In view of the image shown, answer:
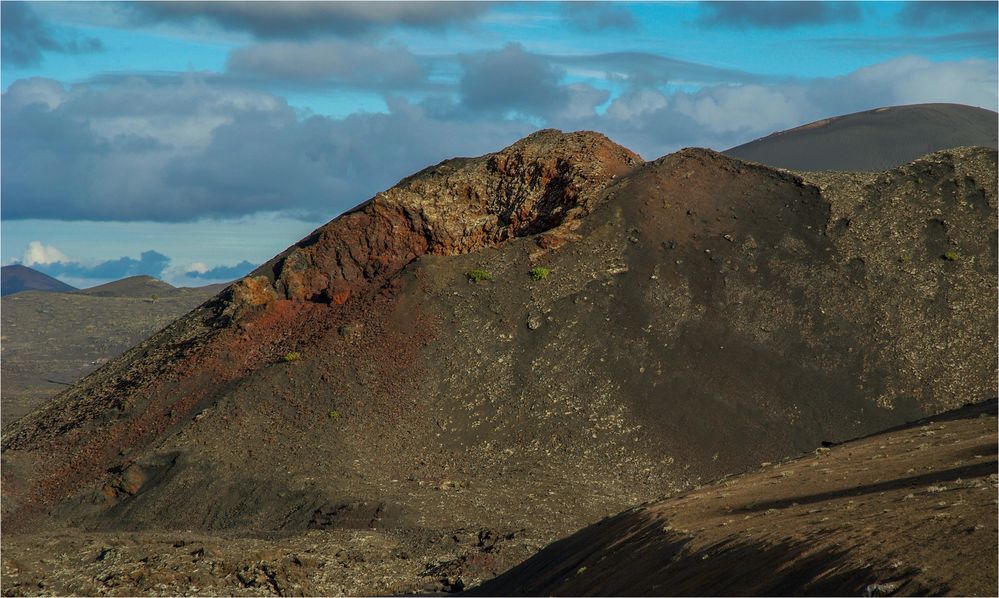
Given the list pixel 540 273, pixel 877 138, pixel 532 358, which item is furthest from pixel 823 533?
pixel 877 138

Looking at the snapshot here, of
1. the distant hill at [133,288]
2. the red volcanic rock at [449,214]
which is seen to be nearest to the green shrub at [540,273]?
the red volcanic rock at [449,214]

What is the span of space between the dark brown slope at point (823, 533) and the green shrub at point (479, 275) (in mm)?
19183

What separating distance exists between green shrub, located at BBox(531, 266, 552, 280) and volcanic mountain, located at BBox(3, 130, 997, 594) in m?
0.19

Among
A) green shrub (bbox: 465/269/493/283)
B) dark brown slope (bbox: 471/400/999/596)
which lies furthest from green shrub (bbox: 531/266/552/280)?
dark brown slope (bbox: 471/400/999/596)

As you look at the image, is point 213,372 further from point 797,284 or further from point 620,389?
point 797,284

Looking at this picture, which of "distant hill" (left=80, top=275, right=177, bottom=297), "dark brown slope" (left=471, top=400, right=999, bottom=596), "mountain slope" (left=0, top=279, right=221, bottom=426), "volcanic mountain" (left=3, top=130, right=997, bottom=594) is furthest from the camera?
A: "distant hill" (left=80, top=275, right=177, bottom=297)

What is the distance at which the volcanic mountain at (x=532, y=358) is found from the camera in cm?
3591

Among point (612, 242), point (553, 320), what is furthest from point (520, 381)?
point (612, 242)

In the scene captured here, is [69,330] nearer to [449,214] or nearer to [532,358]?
[449,214]

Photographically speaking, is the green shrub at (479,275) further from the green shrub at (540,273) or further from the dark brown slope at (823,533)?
the dark brown slope at (823,533)

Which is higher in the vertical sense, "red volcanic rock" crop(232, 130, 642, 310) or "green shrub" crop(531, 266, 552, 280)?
"red volcanic rock" crop(232, 130, 642, 310)

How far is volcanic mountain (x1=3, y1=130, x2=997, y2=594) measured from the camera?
35906mm

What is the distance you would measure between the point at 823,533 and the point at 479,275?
2851 centimetres

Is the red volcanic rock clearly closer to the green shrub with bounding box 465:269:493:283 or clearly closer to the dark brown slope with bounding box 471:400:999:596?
the green shrub with bounding box 465:269:493:283
